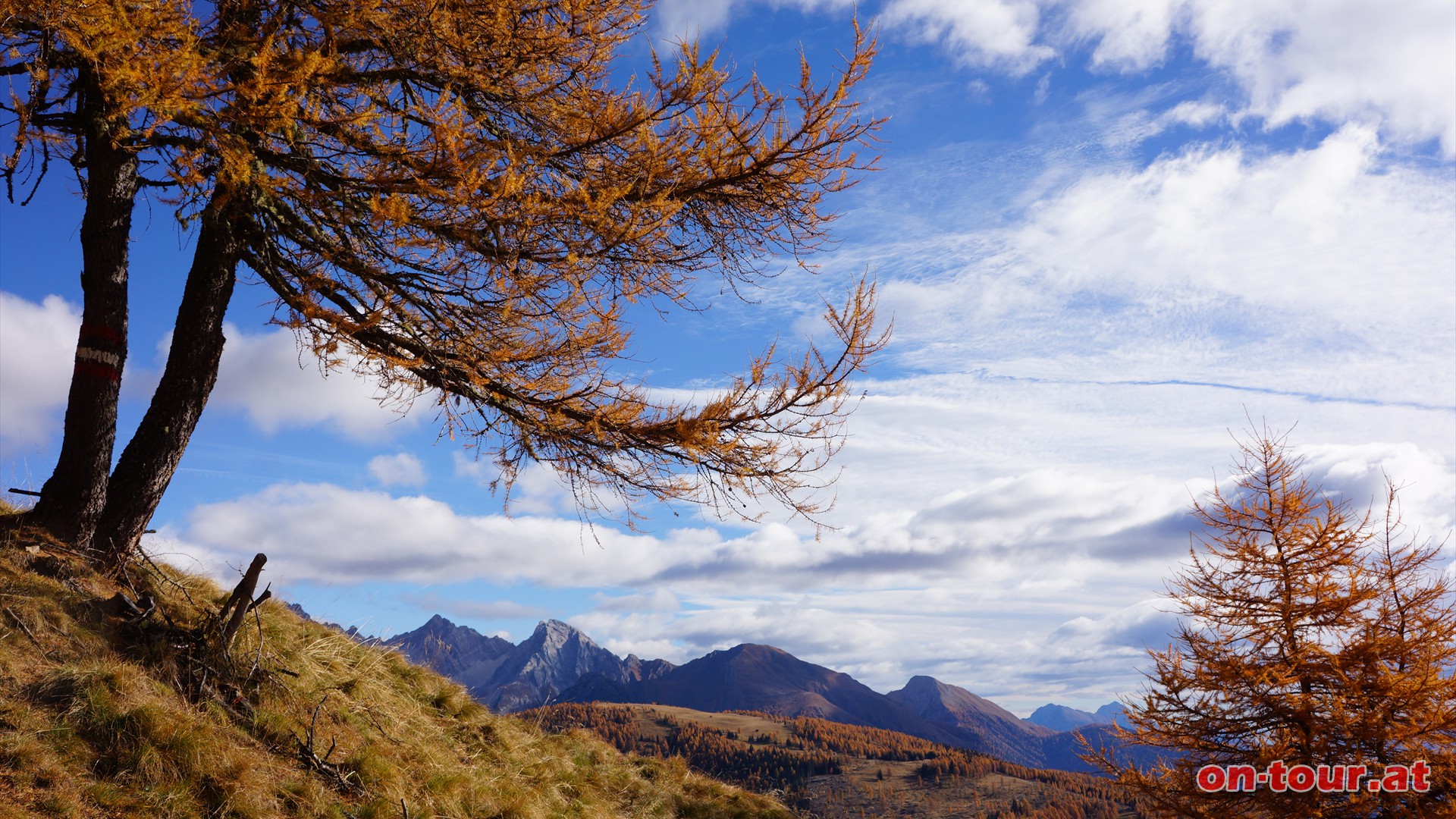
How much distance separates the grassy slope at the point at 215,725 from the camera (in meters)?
4.52

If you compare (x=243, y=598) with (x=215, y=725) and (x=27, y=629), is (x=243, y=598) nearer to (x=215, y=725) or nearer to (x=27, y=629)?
(x=215, y=725)

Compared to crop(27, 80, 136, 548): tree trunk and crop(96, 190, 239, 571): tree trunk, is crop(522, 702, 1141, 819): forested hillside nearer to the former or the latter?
crop(96, 190, 239, 571): tree trunk

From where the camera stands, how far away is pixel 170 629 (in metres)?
6.00

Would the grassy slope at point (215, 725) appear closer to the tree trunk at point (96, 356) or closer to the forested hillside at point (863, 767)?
the tree trunk at point (96, 356)

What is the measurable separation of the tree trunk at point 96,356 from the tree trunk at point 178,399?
18 centimetres

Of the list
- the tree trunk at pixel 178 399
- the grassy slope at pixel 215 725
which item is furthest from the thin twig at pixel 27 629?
the tree trunk at pixel 178 399

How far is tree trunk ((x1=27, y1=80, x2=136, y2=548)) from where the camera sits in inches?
259

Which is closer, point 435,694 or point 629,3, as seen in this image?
point 629,3

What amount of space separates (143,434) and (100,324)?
1045mm

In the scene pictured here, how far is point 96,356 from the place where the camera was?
6.60m

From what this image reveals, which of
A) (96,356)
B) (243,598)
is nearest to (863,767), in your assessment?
(243,598)

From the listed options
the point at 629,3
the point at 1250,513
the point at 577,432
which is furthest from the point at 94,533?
the point at 1250,513

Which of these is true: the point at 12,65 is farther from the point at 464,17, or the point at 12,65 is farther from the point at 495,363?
the point at 495,363

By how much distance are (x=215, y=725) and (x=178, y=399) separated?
3126 mm
